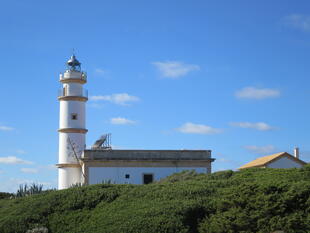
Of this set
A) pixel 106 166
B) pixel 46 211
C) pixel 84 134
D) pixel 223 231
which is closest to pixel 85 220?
pixel 46 211

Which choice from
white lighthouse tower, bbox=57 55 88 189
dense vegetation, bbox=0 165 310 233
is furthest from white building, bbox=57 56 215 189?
dense vegetation, bbox=0 165 310 233

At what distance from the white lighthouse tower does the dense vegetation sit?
20254 millimetres

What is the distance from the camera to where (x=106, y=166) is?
111 feet

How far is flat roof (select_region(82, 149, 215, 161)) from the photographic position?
33875 mm

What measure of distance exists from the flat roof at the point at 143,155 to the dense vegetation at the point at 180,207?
1669 centimetres

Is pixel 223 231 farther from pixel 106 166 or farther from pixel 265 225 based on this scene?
pixel 106 166

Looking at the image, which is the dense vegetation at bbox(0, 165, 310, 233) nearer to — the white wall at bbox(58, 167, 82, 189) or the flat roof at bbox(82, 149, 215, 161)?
the flat roof at bbox(82, 149, 215, 161)

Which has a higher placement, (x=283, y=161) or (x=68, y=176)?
(x=283, y=161)

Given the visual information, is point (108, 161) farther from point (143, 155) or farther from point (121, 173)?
point (143, 155)

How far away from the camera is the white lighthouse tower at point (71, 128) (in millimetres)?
37375

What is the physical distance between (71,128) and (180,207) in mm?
25142

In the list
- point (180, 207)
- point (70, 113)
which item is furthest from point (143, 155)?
point (180, 207)

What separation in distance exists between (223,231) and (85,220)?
384 cm

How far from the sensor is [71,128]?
37.9m
